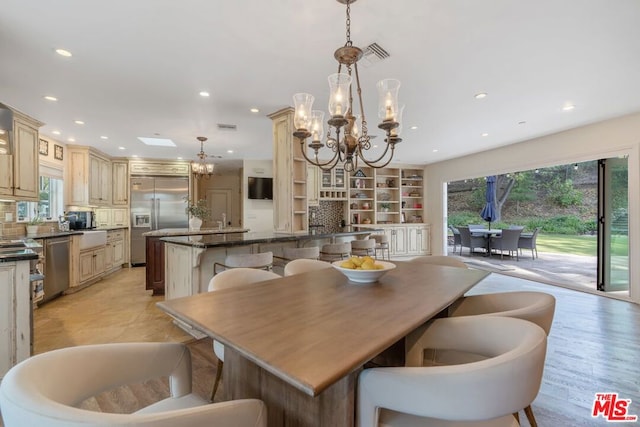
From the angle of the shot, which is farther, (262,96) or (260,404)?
(262,96)

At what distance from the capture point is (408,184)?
8.38m

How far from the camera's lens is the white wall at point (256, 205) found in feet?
23.4

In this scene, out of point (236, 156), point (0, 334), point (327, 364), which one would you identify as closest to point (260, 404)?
point (327, 364)

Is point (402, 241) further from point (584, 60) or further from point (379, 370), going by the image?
point (379, 370)

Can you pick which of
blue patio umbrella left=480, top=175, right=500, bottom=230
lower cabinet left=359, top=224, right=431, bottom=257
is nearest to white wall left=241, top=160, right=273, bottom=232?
lower cabinet left=359, top=224, right=431, bottom=257

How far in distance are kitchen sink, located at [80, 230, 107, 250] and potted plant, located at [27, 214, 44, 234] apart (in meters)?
0.57

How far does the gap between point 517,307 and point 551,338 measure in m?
1.78

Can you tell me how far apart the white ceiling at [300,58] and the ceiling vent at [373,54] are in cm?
7

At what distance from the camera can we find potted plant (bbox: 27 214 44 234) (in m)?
4.24

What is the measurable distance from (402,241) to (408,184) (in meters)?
1.78

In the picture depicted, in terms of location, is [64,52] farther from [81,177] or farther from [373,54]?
[81,177]

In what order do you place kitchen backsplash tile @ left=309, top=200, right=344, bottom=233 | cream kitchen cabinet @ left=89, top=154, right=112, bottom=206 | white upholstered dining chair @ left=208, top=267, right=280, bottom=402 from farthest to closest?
1. kitchen backsplash tile @ left=309, top=200, right=344, bottom=233
2. cream kitchen cabinet @ left=89, top=154, right=112, bottom=206
3. white upholstered dining chair @ left=208, top=267, right=280, bottom=402

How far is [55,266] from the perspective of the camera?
402 centimetres

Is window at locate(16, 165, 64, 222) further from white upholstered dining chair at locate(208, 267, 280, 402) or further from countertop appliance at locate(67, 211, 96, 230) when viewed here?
white upholstered dining chair at locate(208, 267, 280, 402)
